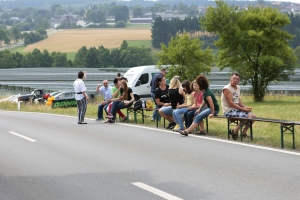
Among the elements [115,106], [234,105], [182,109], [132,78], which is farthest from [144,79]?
[234,105]

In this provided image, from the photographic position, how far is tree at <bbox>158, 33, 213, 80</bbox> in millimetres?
57344

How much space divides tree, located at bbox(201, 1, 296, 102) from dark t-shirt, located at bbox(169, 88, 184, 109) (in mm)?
31526

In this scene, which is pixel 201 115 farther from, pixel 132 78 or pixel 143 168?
pixel 132 78

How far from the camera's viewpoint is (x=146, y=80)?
38.6 meters

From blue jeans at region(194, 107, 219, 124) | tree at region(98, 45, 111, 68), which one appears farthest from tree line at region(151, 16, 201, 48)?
blue jeans at region(194, 107, 219, 124)

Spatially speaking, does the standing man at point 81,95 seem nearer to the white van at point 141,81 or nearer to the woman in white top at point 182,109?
the woman in white top at point 182,109

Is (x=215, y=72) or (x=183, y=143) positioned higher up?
(x=183, y=143)

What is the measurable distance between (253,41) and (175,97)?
3209cm

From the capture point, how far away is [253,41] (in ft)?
155

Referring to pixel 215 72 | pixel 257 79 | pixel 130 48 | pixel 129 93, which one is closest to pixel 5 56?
pixel 130 48

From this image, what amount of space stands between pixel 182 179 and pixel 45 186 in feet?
5.93

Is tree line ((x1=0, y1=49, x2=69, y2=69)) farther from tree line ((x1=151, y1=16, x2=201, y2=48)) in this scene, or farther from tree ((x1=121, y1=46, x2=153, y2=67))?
tree line ((x1=151, y1=16, x2=201, y2=48))

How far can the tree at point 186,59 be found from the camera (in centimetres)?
5734

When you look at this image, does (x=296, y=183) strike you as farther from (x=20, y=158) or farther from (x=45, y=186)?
(x=20, y=158)
